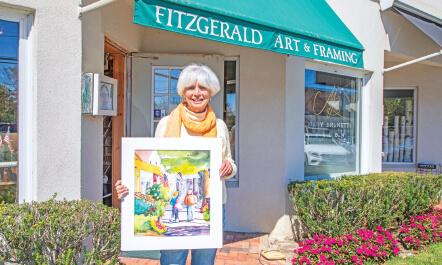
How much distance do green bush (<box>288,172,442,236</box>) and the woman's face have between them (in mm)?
2167

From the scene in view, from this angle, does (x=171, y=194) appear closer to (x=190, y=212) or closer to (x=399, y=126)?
(x=190, y=212)

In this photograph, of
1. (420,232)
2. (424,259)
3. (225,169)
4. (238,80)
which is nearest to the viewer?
(225,169)

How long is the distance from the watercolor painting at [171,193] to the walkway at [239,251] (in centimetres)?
181

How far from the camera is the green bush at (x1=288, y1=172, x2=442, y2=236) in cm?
365

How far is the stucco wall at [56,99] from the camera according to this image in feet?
8.92

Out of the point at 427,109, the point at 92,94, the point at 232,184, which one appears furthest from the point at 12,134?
the point at 427,109

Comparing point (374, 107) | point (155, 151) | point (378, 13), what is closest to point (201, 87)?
point (155, 151)

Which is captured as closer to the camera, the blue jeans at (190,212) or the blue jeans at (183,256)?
the blue jeans at (190,212)

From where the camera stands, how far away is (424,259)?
363 cm

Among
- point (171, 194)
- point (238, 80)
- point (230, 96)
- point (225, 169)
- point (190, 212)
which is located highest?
point (238, 80)

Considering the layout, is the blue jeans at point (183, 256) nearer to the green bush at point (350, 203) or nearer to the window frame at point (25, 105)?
the window frame at point (25, 105)

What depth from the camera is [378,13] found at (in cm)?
554

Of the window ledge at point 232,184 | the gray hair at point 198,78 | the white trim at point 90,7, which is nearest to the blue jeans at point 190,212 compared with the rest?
the gray hair at point 198,78

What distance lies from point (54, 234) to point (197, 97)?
4.51 feet
